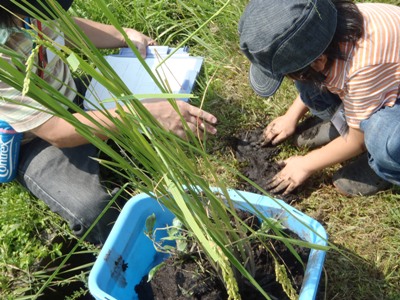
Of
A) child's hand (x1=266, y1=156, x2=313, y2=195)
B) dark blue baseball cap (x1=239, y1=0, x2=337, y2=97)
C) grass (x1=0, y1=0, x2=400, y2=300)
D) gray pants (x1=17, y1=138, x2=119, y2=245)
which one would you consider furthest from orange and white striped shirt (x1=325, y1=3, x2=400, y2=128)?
gray pants (x1=17, y1=138, x2=119, y2=245)

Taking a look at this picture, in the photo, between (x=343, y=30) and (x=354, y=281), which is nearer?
(x=343, y=30)

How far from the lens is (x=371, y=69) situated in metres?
1.58

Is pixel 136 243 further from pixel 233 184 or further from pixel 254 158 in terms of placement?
pixel 254 158

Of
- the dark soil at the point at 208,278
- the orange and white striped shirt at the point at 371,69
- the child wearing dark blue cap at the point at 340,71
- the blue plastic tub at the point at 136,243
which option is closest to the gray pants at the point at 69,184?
the blue plastic tub at the point at 136,243

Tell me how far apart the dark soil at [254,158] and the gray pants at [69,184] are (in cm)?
54

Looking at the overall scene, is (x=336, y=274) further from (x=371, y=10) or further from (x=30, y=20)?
(x=30, y=20)

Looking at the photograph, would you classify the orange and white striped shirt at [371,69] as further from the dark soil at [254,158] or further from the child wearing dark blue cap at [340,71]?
the dark soil at [254,158]

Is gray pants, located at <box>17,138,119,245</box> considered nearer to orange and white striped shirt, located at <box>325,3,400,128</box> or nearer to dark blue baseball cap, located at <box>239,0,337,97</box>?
dark blue baseball cap, located at <box>239,0,337,97</box>

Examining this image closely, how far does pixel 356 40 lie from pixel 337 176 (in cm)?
57

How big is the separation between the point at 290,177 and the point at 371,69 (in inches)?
20.8

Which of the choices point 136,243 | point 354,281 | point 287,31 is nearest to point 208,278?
point 136,243

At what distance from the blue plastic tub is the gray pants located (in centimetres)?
44

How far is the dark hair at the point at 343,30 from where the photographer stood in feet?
5.16

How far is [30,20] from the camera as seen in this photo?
5.79 feet
